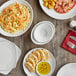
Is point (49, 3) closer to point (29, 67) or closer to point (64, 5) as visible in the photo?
point (64, 5)

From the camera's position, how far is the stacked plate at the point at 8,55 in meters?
1.68

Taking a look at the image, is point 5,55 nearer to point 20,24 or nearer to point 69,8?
point 20,24

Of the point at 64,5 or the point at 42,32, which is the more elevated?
the point at 64,5

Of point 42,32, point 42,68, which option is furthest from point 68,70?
point 42,32

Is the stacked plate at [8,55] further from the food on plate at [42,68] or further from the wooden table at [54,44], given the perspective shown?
the food on plate at [42,68]

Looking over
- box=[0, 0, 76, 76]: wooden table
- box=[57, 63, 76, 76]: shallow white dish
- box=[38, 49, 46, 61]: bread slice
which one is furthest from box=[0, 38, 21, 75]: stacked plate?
box=[57, 63, 76, 76]: shallow white dish

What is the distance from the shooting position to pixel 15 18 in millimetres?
1673

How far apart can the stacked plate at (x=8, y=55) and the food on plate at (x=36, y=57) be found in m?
0.08

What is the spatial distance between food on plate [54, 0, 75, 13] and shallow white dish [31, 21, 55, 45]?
0.11 meters

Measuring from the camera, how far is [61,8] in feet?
5.56

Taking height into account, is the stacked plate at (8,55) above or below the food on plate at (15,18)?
below

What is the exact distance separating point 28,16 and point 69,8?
276 mm

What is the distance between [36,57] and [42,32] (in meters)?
0.17

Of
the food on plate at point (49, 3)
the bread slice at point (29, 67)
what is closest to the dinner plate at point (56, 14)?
the food on plate at point (49, 3)
